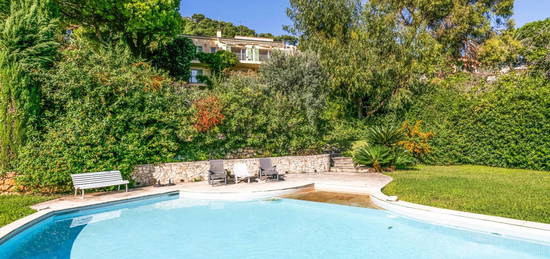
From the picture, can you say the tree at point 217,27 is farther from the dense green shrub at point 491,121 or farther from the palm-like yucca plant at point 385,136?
the palm-like yucca plant at point 385,136

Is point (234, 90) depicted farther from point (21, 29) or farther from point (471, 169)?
point (471, 169)

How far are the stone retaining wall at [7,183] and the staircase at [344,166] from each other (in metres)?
12.9

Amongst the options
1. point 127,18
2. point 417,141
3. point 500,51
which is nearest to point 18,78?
point 127,18

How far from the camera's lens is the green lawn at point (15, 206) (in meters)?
7.59

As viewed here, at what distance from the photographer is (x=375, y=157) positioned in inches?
590

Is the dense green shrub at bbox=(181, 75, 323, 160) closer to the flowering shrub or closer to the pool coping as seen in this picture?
the pool coping

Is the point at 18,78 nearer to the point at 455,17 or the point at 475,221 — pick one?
the point at 475,221

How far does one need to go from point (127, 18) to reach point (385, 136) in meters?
18.7

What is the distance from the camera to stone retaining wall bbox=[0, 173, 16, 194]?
1035 centimetres

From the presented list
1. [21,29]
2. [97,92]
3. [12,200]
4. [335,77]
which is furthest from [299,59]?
[12,200]

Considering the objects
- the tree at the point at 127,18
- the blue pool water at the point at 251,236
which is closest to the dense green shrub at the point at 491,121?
the blue pool water at the point at 251,236

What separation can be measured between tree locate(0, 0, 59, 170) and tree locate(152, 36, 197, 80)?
1714 cm

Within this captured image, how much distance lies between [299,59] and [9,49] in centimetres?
1401

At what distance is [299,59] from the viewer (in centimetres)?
1975
